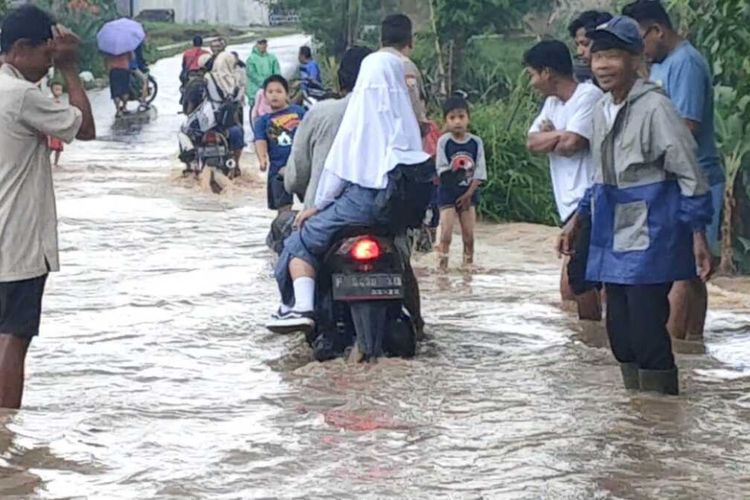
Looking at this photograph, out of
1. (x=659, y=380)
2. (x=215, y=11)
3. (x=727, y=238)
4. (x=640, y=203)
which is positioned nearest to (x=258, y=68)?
(x=727, y=238)

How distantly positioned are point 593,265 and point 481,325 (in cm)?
278

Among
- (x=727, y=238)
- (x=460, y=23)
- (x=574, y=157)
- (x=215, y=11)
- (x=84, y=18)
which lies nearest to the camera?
(x=574, y=157)

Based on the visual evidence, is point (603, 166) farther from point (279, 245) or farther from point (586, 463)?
point (279, 245)

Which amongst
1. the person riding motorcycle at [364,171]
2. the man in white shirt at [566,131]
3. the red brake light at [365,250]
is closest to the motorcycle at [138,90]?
the man in white shirt at [566,131]

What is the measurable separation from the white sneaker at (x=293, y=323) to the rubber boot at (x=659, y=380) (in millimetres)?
1807

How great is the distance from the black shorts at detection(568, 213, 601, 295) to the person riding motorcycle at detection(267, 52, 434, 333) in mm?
821

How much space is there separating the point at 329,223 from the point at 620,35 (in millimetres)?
1930

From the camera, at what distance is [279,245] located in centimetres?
1095

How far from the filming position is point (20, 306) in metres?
6.75

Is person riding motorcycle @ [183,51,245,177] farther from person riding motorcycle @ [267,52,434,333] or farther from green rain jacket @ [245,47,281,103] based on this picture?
person riding motorcycle @ [267,52,434,333]

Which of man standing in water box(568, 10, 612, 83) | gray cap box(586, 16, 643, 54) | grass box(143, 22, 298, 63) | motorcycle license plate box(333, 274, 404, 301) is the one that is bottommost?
grass box(143, 22, 298, 63)

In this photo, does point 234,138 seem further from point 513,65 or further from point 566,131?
point 566,131

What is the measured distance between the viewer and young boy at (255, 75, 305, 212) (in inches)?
490

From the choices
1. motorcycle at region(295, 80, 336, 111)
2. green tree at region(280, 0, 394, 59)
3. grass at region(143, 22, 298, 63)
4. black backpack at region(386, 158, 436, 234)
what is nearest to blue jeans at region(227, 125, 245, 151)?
motorcycle at region(295, 80, 336, 111)
